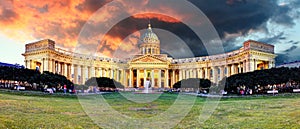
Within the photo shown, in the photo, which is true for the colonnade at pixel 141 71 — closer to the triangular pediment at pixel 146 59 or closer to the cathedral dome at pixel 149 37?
the triangular pediment at pixel 146 59

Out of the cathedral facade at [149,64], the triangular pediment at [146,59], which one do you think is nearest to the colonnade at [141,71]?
the cathedral facade at [149,64]

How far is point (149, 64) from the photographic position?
330 ft

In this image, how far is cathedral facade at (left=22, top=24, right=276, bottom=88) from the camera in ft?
236

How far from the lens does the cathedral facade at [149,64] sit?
72000 millimetres

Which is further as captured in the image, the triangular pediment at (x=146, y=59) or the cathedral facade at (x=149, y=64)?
the triangular pediment at (x=146, y=59)

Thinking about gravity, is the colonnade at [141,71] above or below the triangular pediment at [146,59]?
below

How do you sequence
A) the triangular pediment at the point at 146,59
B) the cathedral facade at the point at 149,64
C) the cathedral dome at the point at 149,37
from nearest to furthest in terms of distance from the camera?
1. the cathedral facade at the point at 149,64
2. the triangular pediment at the point at 146,59
3. the cathedral dome at the point at 149,37

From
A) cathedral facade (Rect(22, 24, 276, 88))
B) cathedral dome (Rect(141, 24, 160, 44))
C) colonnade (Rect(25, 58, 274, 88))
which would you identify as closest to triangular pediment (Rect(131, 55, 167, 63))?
cathedral facade (Rect(22, 24, 276, 88))

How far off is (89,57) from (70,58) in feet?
32.0

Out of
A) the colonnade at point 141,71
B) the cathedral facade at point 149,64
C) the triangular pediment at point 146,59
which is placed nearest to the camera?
the cathedral facade at point 149,64

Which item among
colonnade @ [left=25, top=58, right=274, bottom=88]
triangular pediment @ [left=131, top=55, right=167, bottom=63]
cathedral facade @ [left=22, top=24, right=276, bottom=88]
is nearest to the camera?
cathedral facade @ [left=22, top=24, right=276, bottom=88]

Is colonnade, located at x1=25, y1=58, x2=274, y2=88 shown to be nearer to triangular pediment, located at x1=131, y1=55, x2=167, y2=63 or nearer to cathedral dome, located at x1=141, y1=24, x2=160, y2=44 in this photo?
triangular pediment, located at x1=131, y1=55, x2=167, y2=63

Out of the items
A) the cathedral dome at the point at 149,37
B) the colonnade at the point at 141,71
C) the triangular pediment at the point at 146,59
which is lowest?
the colonnade at the point at 141,71

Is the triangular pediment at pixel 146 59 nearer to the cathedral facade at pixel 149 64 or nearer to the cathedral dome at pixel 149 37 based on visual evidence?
the cathedral facade at pixel 149 64
